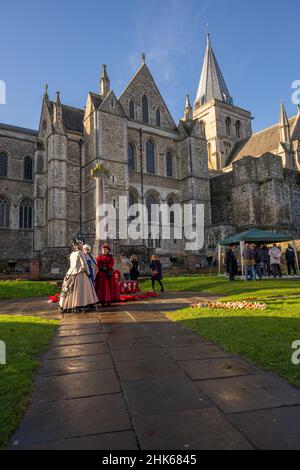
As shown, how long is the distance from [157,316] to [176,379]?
4.21 meters

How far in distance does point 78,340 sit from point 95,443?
3363 mm

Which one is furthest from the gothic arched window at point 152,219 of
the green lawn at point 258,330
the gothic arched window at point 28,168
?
the green lawn at point 258,330

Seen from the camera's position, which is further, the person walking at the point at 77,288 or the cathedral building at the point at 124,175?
the cathedral building at the point at 124,175

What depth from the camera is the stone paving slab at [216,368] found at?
11.5ft

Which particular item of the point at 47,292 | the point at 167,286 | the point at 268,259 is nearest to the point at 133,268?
the point at 167,286

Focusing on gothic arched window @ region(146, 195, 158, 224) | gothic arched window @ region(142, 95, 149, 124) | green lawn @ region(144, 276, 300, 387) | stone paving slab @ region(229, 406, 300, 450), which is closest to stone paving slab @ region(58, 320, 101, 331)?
green lawn @ region(144, 276, 300, 387)

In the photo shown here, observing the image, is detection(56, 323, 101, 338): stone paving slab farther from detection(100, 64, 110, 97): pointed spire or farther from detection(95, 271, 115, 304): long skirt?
detection(100, 64, 110, 97): pointed spire

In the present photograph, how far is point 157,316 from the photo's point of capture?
7566 mm

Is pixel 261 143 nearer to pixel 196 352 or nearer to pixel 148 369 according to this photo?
pixel 196 352

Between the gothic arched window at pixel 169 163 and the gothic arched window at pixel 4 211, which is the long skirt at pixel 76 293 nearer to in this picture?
the gothic arched window at pixel 4 211

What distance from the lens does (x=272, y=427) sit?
2.30 m

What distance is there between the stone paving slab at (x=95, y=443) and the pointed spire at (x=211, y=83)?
61.7 metres
